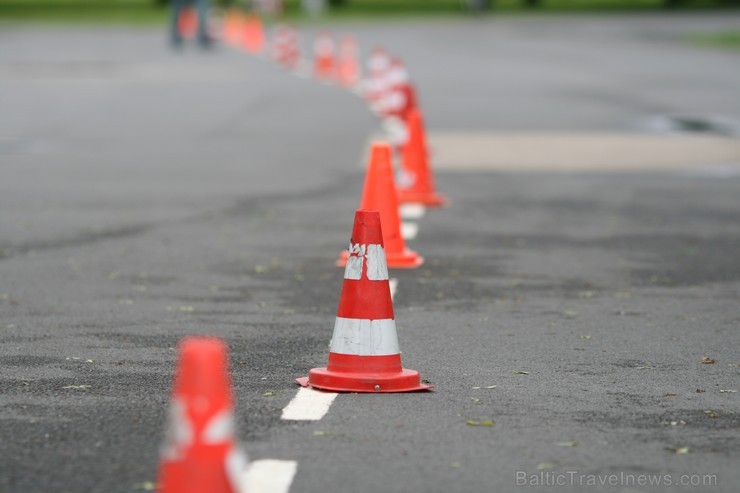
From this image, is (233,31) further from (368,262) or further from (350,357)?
(350,357)

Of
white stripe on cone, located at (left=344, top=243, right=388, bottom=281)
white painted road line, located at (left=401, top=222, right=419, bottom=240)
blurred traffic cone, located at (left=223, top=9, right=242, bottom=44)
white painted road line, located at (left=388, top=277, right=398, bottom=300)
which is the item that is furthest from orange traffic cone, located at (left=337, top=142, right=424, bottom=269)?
blurred traffic cone, located at (left=223, top=9, right=242, bottom=44)

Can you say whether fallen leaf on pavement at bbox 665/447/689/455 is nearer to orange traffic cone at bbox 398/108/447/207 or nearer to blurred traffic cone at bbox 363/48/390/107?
orange traffic cone at bbox 398/108/447/207

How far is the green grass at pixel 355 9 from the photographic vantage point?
6475 centimetres

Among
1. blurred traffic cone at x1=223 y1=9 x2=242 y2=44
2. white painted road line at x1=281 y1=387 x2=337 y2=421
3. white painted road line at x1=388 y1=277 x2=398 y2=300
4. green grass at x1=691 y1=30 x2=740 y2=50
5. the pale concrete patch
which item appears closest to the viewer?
white painted road line at x1=281 y1=387 x2=337 y2=421

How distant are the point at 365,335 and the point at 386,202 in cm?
356

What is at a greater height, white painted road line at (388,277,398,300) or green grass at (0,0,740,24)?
green grass at (0,0,740,24)

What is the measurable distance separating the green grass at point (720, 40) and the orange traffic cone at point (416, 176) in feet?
99.3

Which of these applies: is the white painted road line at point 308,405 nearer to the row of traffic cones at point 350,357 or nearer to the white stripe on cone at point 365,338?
the row of traffic cones at point 350,357

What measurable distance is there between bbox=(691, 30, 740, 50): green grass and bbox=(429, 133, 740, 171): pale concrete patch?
939 inches

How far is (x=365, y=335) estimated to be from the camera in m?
6.89

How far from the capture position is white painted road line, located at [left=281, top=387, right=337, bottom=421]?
6367mm

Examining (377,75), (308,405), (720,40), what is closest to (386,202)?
(308,405)

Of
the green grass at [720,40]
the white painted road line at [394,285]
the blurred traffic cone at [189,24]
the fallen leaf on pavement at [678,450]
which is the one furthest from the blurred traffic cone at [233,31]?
the fallen leaf on pavement at [678,450]

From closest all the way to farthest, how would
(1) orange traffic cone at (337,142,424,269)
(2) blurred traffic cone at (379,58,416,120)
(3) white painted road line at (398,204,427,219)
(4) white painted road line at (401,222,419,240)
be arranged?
(1) orange traffic cone at (337,142,424,269), (4) white painted road line at (401,222,419,240), (3) white painted road line at (398,204,427,219), (2) blurred traffic cone at (379,58,416,120)
